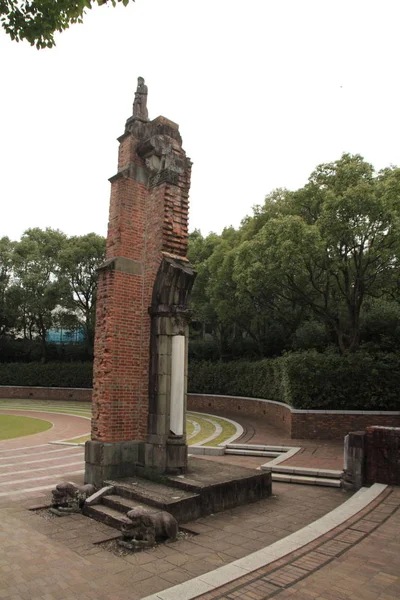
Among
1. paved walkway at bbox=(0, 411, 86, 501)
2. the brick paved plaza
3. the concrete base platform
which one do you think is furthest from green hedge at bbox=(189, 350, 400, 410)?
the concrete base platform

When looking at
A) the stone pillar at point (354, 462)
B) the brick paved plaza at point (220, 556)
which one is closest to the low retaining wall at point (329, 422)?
the stone pillar at point (354, 462)

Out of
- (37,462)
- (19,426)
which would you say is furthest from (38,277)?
(37,462)

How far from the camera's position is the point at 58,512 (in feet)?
23.5

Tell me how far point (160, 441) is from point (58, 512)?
206 centimetres

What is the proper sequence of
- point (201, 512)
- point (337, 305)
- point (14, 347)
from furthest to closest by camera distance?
point (14, 347) < point (337, 305) < point (201, 512)

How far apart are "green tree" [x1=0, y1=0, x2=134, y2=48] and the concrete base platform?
6.50 m

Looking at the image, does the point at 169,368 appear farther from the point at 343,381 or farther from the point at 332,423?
the point at 343,381

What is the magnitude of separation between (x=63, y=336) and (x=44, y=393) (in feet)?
19.3

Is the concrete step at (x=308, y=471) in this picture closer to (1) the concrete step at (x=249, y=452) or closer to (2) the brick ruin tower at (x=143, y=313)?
(1) the concrete step at (x=249, y=452)

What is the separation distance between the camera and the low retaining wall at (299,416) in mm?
14844

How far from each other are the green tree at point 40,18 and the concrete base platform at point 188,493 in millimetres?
6501

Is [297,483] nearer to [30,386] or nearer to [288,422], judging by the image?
[288,422]

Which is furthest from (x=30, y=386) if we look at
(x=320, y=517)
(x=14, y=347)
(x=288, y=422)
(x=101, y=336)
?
(x=320, y=517)

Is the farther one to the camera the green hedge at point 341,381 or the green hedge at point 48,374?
the green hedge at point 48,374
